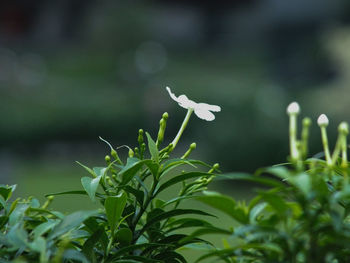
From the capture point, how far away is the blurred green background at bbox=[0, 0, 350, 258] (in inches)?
293

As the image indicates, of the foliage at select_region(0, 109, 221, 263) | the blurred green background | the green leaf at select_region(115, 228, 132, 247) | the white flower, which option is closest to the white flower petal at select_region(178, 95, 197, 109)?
the white flower

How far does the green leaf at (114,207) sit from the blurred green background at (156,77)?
6.04 meters

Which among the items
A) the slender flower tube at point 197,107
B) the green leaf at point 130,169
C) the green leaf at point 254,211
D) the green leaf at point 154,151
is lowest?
the green leaf at point 254,211

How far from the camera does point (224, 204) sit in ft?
1.71

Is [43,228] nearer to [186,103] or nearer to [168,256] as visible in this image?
[168,256]

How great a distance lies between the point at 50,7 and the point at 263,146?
837 cm

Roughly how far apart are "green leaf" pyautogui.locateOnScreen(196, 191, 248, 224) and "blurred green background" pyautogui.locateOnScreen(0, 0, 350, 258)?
6.15 m

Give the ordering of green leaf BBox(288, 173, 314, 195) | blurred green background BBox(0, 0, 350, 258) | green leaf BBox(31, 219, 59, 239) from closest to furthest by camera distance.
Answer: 1. green leaf BBox(288, 173, 314, 195)
2. green leaf BBox(31, 219, 59, 239)
3. blurred green background BBox(0, 0, 350, 258)

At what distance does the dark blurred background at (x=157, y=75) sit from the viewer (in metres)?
7.62

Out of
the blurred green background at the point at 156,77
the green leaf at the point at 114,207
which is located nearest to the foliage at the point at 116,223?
the green leaf at the point at 114,207

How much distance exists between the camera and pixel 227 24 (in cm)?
1476

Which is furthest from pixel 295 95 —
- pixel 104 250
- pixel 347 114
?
pixel 104 250

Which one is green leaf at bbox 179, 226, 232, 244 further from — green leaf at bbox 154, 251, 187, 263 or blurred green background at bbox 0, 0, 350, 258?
blurred green background at bbox 0, 0, 350, 258

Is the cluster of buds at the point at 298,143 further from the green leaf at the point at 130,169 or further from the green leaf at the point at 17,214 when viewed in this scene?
the green leaf at the point at 17,214
